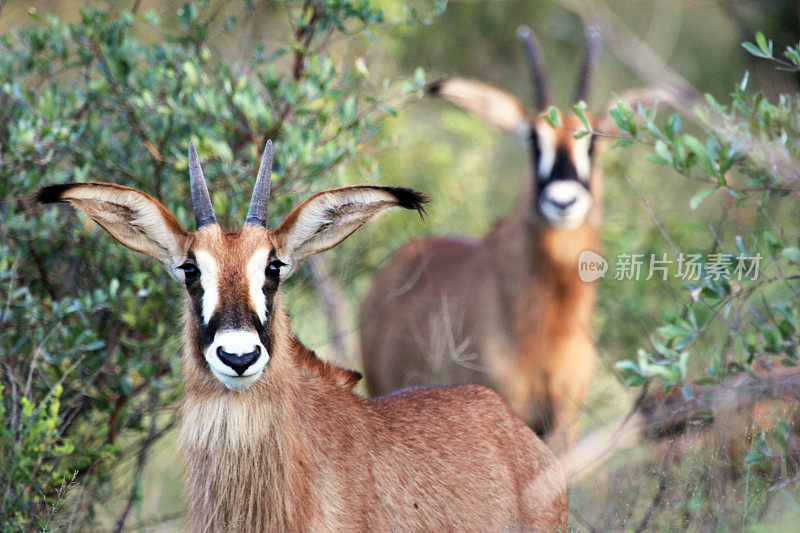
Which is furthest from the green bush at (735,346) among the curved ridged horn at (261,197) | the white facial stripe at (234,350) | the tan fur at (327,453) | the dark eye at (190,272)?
the dark eye at (190,272)

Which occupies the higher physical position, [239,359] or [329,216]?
[329,216]

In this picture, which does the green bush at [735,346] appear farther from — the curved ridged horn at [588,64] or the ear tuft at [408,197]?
the curved ridged horn at [588,64]

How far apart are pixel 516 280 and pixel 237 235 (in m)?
3.82

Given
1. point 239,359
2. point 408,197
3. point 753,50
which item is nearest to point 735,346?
point 753,50

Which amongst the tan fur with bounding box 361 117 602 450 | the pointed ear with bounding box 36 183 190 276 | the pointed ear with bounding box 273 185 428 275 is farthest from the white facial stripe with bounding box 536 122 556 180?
the pointed ear with bounding box 36 183 190 276

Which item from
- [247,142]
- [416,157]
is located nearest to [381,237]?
[416,157]

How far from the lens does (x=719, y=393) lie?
4340mm

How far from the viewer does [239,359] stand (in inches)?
155

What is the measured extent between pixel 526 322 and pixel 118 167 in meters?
3.58

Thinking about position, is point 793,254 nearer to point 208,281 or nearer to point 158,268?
point 208,281

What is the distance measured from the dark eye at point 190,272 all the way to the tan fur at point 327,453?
0.34 feet

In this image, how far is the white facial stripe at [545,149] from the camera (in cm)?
755

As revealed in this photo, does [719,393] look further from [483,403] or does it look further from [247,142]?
[247,142]

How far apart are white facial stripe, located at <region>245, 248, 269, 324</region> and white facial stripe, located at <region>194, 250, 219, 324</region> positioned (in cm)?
16
